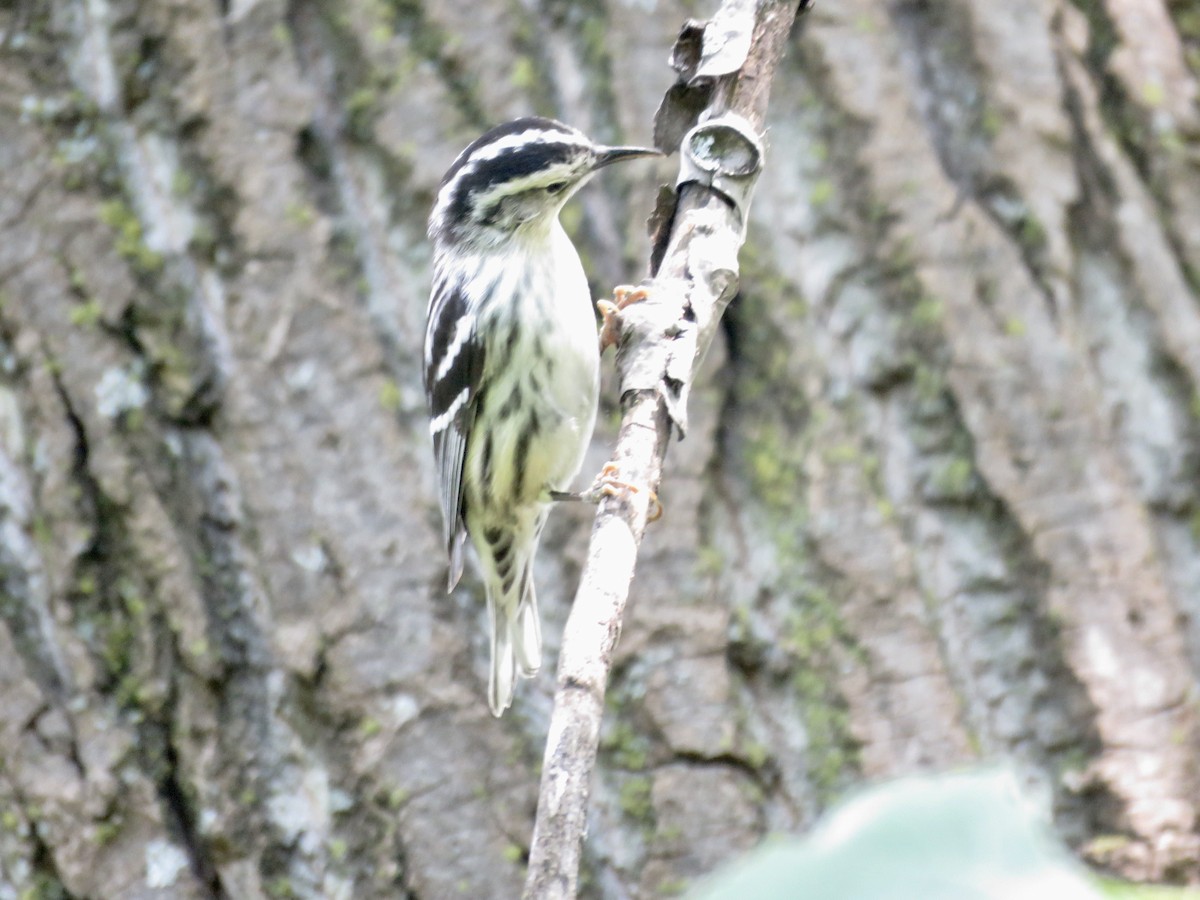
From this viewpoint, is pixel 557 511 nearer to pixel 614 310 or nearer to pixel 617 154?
pixel 614 310

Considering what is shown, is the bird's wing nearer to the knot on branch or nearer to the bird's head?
the bird's head

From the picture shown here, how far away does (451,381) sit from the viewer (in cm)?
364

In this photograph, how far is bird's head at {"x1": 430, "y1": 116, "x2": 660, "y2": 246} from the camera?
329 cm

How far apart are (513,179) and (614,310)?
537 mm

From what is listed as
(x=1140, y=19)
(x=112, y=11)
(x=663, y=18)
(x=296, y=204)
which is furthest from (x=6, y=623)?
(x=1140, y=19)

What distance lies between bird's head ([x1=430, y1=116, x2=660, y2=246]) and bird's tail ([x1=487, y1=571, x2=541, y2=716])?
3.14 ft

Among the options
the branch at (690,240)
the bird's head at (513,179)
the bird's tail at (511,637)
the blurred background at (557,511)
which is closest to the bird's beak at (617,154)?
the bird's head at (513,179)

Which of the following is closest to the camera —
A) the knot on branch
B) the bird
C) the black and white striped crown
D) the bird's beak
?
the knot on branch

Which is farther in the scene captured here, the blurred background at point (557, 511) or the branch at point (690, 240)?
the blurred background at point (557, 511)

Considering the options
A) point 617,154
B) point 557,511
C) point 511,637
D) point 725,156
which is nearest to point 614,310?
point 617,154

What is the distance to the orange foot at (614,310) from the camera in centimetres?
308

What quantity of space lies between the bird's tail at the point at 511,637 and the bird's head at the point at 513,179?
96 cm

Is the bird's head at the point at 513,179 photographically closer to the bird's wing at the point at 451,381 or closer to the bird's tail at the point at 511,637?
the bird's wing at the point at 451,381

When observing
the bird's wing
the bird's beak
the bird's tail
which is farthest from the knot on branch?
the bird's tail
